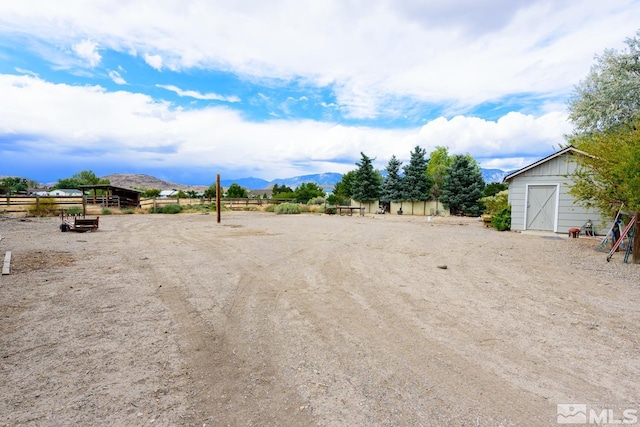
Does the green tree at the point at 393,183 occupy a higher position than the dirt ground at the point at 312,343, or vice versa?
the green tree at the point at 393,183

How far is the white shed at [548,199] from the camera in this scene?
14.2 metres

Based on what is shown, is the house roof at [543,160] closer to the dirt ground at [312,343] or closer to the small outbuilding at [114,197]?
the dirt ground at [312,343]

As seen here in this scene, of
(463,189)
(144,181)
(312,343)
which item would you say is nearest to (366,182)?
(463,189)

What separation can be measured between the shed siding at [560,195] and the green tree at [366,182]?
69.4ft

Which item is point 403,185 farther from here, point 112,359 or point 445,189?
point 112,359

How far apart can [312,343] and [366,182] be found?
33.4 m

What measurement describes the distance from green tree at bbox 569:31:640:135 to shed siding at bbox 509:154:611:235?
6.09 meters

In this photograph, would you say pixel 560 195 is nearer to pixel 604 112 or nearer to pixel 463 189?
pixel 604 112

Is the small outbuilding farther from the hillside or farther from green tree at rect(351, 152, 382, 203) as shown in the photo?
the hillside

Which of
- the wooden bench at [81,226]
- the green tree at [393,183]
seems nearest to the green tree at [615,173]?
the wooden bench at [81,226]

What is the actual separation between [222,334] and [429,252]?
23.4ft

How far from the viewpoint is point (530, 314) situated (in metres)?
4.87

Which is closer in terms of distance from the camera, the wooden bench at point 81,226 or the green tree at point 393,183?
the wooden bench at point 81,226

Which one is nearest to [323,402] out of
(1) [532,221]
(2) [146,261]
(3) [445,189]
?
(2) [146,261]
